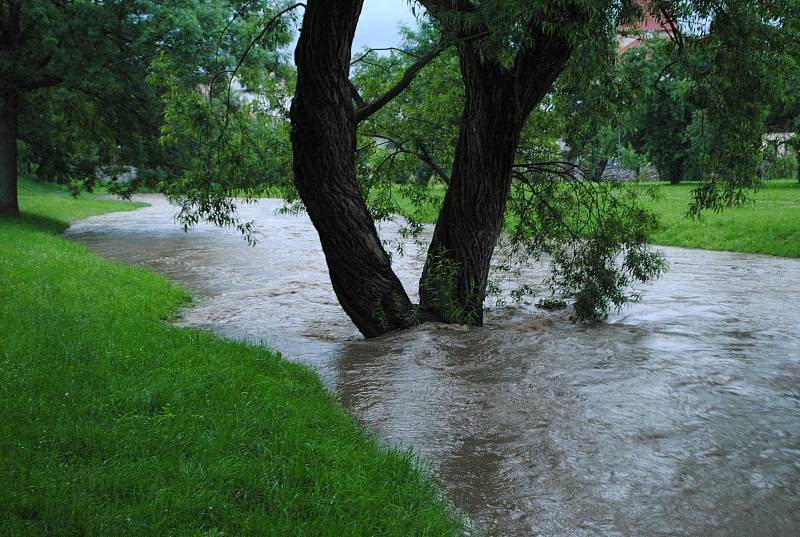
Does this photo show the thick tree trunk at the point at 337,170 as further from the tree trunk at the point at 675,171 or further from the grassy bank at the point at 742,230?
the tree trunk at the point at 675,171

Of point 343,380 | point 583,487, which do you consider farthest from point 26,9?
point 583,487

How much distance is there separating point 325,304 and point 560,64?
21.7 ft

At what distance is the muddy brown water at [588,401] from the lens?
5.13 m

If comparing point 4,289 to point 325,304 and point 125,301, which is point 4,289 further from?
point 325,304

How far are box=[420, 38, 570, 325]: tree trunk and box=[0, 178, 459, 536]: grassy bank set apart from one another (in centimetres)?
319

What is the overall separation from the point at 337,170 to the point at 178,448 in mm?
5024

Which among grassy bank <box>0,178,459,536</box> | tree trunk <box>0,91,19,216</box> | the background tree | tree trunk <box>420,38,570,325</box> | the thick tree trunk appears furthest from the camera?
tree trunk <box>0,91,19,216</box>

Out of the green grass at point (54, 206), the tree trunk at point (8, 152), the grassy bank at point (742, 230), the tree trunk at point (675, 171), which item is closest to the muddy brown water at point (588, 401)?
the grassy bank at point (742, 230)

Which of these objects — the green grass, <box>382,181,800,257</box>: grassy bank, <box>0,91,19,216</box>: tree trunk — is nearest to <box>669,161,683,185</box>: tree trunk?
<box>382,181,800,257</box>: grassy bank

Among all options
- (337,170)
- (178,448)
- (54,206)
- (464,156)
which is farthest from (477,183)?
(54,206)

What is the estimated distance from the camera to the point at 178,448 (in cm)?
481

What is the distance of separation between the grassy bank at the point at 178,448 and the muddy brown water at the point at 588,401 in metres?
0.66

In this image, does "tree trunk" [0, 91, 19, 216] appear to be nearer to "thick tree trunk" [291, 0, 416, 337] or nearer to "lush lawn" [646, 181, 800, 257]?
"thick tree trunk" [291, 0, 416, 337]

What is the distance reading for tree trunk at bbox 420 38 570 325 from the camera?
9.85 metres
